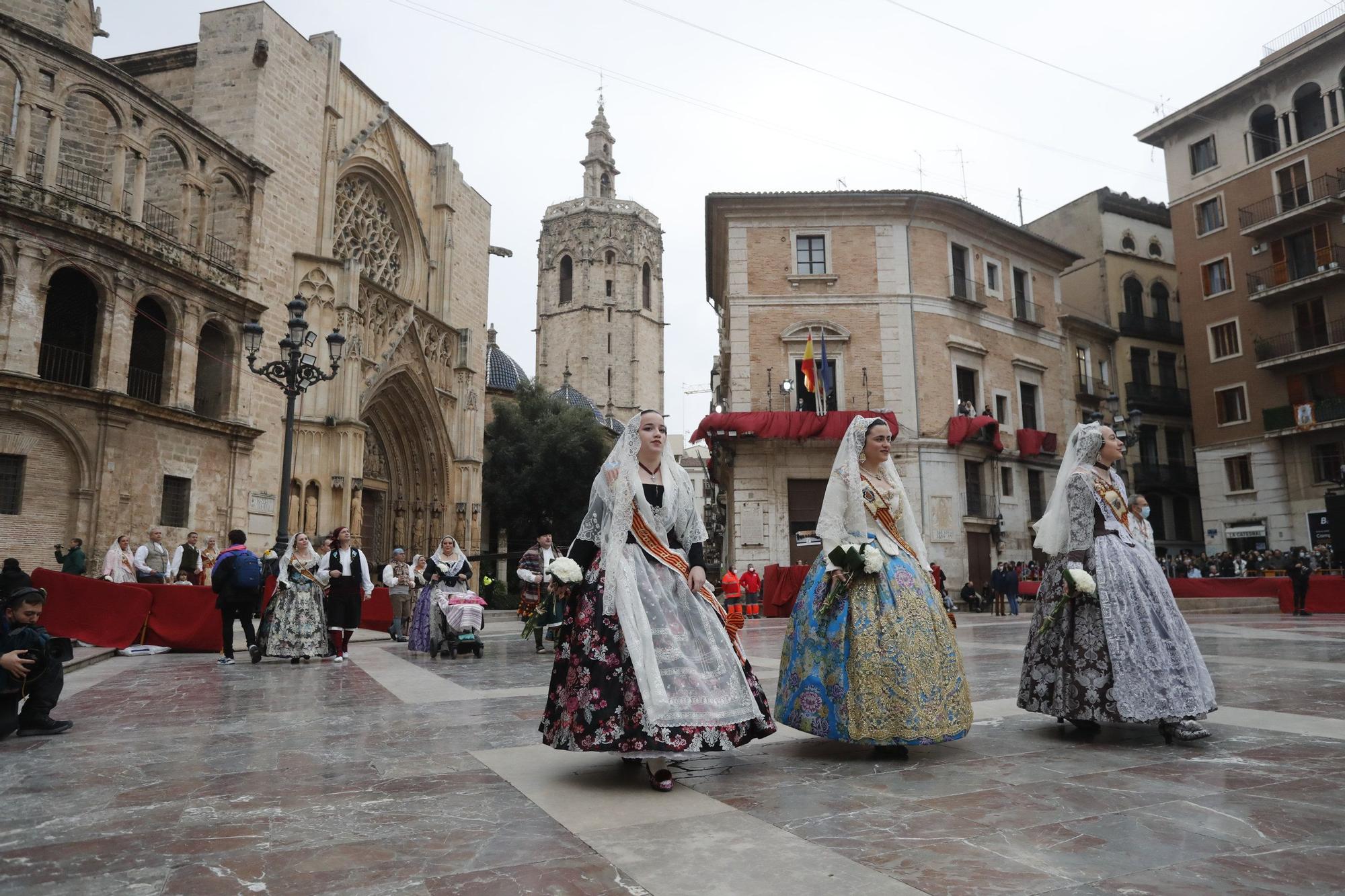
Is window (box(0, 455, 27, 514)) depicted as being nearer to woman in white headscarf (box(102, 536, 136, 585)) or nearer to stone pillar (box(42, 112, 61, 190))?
woman in white headscarf (box(102, 536, 136, 585))

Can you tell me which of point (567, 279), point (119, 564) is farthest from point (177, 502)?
point (567, 279)

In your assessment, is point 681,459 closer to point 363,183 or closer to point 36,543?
point 363,183

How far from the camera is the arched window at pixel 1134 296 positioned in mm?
35219

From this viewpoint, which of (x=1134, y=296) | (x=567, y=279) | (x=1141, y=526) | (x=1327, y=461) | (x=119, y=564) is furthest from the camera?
(x=567, y=279)

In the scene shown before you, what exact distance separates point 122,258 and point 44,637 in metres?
A: 15.7

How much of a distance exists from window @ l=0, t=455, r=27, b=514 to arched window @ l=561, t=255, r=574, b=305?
171 ft

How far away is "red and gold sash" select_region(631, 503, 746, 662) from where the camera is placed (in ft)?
14.3

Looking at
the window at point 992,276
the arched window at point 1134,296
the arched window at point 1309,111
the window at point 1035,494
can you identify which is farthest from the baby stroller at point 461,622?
the arched window at point 1134,296

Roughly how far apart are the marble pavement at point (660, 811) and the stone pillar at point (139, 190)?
54.2 ft

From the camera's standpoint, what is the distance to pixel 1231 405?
30.1m

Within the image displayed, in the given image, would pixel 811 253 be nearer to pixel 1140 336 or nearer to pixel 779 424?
pixel 779 424

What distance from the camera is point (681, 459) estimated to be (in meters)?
88.1

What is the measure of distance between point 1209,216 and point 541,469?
2822 cm

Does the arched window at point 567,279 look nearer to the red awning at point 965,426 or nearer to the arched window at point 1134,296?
the arched window at point 1134,296
